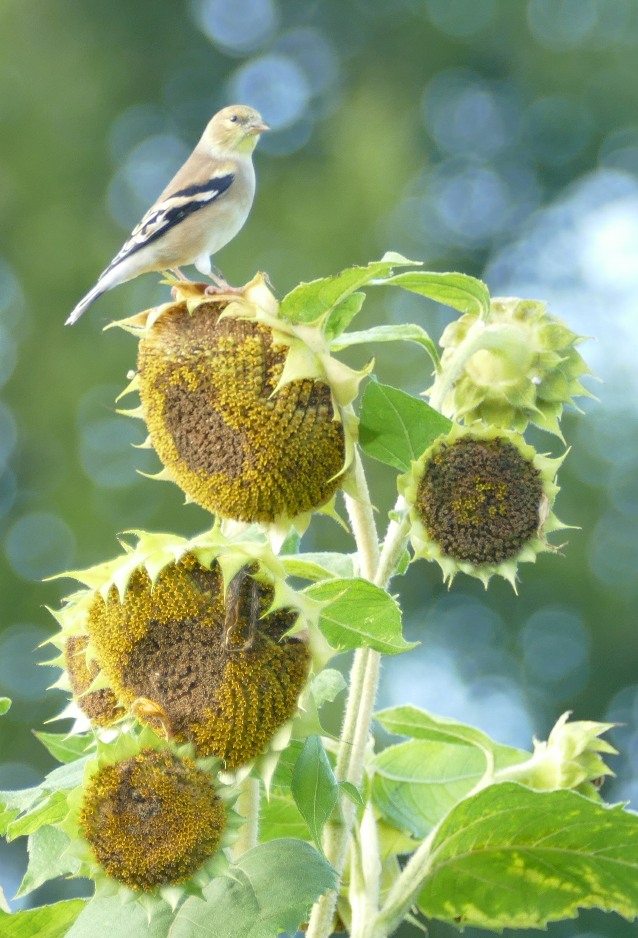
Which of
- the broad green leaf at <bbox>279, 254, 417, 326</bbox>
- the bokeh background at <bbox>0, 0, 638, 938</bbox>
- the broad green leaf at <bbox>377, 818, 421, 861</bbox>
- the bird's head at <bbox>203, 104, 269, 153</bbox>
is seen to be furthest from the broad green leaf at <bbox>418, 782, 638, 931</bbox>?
the bokeh background at <bbox>0, 0, 638, 938</bbox>

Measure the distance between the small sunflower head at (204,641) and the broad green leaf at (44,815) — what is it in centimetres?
13

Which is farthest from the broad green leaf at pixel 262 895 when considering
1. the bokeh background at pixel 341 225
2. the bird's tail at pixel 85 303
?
the bokeh background at pixel 341 225

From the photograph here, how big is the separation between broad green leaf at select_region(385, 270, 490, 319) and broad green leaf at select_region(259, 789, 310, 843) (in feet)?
1.57

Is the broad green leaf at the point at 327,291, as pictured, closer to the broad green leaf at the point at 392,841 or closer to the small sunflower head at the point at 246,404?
the small sunflower head at the point at 246,404

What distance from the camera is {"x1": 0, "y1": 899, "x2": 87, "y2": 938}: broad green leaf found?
1.02 meters

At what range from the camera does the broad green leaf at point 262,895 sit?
92 cm

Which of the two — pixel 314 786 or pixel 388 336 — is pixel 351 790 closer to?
pixel 314 786

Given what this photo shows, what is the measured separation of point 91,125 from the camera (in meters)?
7.43

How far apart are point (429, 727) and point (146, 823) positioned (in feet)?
1.40

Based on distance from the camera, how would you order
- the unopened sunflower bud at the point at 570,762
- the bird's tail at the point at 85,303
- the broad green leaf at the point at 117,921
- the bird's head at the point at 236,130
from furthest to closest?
the bird's head at the point at 236,130, the bird's tail at the point at 85,303, the unopened sunflower bud at the point at 570,762, the broad green leaf at the point at 117,921

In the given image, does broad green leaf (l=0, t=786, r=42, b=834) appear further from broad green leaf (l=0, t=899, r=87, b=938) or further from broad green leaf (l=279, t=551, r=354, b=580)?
broad green leaf (l=279, t=551, r=354, b=580)

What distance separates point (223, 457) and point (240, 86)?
7.17 meters

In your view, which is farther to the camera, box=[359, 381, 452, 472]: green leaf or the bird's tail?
the bird's tail

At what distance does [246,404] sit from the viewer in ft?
3.15
